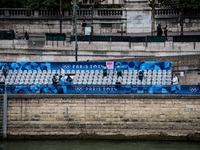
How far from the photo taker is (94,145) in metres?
38.3

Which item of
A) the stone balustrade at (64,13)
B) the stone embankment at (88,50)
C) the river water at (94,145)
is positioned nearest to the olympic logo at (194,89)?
the river water at (94,145)

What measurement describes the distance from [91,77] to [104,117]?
3.95m

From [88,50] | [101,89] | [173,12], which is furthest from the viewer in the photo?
[173,12]

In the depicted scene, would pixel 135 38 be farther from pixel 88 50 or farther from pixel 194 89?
pixel 194 89

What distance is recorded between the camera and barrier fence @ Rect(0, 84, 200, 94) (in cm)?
3825

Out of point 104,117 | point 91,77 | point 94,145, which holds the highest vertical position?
point 91,77

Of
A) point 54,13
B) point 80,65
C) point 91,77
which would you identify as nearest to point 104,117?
point 91,77

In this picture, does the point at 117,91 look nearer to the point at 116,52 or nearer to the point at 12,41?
the point at 116,52

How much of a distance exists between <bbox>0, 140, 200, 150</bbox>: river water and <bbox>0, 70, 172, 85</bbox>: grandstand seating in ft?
15.1

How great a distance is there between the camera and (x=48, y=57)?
153 feet

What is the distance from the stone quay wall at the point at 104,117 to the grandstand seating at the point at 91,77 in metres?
2.17

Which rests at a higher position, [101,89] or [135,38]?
[135,38]

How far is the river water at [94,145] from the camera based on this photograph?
37.7 metres

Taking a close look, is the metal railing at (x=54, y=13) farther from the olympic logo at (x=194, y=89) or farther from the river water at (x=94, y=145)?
the river water at (x=94, y=145)
